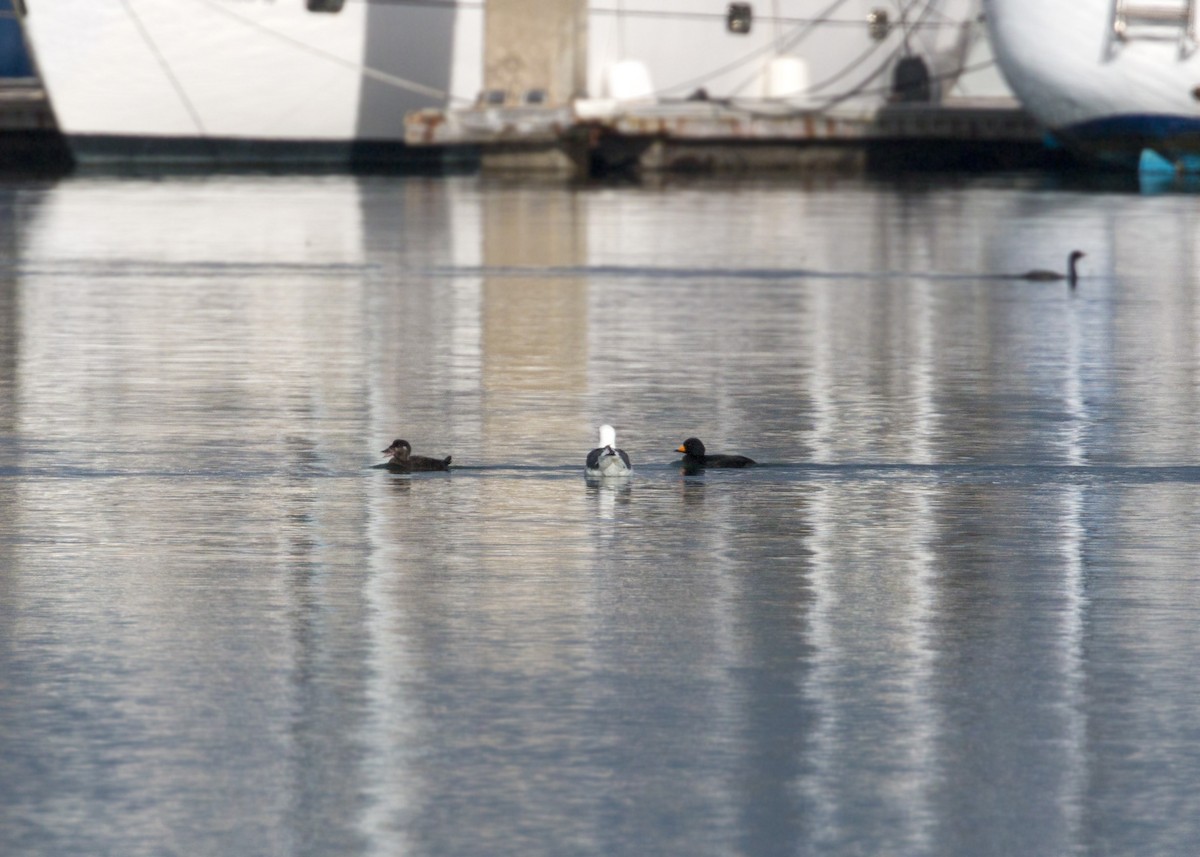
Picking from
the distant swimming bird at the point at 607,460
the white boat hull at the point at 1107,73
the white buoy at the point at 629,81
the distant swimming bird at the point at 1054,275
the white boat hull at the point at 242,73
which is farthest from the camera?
the white buoy at the point at 629,81

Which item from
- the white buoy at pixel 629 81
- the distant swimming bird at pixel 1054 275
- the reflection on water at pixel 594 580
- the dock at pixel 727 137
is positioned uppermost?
the white buoy at pixel 629 81

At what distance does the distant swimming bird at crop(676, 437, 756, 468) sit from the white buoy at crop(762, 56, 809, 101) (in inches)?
1884

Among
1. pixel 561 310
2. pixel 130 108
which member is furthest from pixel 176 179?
pixel 561 310

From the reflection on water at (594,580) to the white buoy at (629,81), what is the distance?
3784 centimetres

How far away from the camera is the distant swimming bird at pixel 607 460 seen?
29.6 ft

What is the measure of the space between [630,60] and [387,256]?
34.1m

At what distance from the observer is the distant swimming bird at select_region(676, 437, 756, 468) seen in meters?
9.42

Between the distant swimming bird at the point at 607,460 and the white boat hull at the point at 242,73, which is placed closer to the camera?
the distant swimming bird at the point at 607,460

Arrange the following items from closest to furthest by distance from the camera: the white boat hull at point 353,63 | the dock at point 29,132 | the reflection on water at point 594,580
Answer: the reflection on water at point 594,580
the white boat hull at point 353,63
the dock at point 29,132

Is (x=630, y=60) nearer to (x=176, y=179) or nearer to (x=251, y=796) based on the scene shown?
(x=176, y=179)

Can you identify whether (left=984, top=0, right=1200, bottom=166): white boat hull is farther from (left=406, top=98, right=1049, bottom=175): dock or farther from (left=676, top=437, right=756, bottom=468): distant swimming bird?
(left=676, top=437, right=756, bottom=468): distant swimming bird

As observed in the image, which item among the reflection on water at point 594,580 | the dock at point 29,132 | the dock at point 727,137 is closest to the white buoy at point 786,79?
the dock at point 727,137

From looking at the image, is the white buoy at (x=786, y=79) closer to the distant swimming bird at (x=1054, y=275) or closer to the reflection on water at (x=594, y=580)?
the distant swimming bird at (x=1054, y=275)

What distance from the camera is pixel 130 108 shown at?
52.7m
